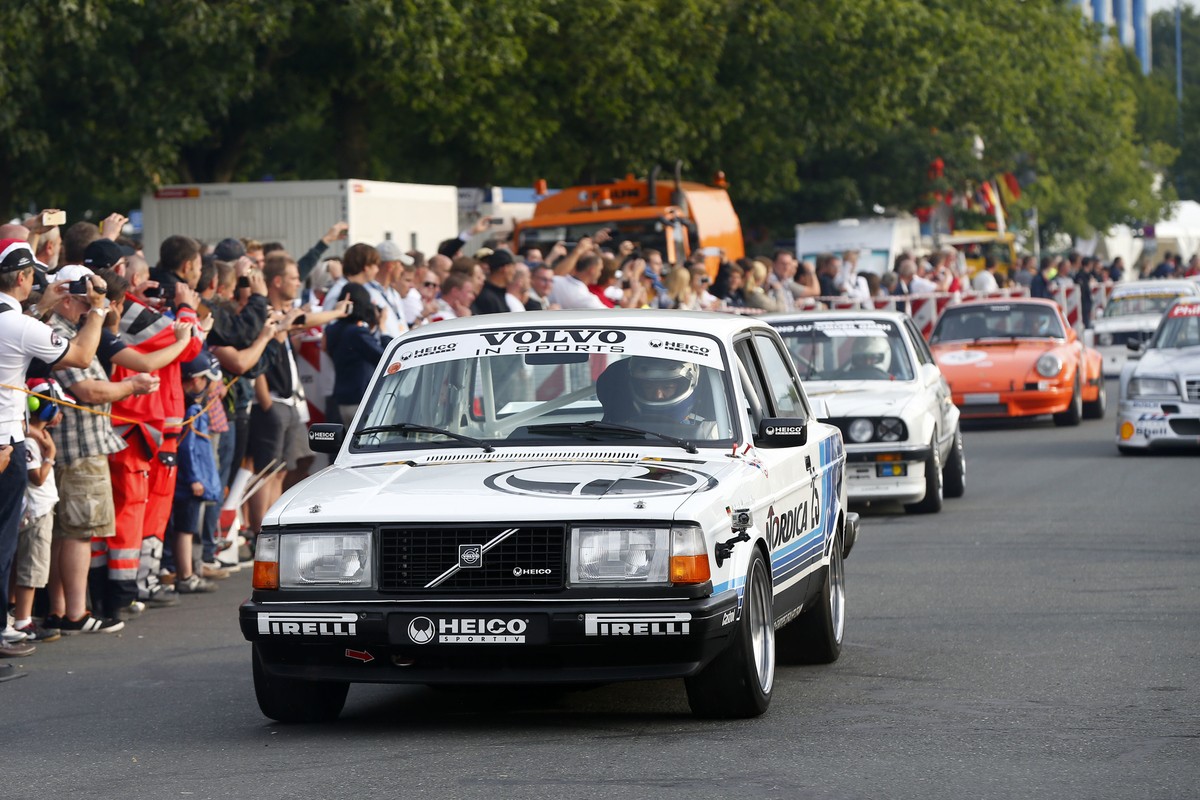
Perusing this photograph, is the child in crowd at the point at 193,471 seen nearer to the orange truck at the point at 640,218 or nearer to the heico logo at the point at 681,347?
the heico logo at the point at 681,347

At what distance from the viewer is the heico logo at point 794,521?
8.00 meters

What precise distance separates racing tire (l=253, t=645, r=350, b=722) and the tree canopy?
64.7ft

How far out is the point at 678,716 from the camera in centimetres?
770

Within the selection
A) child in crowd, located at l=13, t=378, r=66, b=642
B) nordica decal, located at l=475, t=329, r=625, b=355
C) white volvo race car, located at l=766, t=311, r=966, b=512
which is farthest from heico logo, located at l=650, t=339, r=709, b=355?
white volvo race car, located at l=766, t=311, r=966, b=512

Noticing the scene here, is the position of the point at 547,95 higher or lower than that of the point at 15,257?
higher

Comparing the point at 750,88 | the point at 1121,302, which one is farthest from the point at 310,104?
the point at 1121,302

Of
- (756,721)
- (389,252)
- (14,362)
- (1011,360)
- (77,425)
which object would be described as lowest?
(756,721)

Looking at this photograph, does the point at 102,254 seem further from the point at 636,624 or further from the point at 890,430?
the point at 890,430

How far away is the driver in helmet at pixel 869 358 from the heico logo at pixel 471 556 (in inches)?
359

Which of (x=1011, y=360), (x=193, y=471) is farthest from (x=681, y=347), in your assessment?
(x=1011, y=360)

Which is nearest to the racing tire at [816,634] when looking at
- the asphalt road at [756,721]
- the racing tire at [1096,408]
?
the asphalt road at [756,721]

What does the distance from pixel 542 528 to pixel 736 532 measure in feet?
2.39

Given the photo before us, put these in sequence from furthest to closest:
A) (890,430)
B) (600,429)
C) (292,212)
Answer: (292,212) < (890,430) < (600,429)

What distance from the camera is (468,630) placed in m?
7.07
